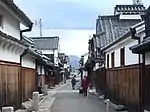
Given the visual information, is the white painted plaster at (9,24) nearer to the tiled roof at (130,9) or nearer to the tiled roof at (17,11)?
the tiled roof at (17,11)

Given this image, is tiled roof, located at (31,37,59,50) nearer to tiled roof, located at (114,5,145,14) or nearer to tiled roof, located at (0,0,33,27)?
tiled roof, located at (114,5,145,14)

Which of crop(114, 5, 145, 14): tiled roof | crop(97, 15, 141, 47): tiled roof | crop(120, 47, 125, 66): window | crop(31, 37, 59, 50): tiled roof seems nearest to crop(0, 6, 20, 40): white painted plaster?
crop(120, 47, 125, 66): window

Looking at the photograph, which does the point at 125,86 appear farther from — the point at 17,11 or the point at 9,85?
the point at 17,11

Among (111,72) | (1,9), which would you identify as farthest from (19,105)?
(111,72)

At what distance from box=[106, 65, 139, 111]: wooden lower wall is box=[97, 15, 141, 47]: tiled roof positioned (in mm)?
16619

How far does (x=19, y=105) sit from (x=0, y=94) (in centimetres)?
460

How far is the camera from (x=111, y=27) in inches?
1783

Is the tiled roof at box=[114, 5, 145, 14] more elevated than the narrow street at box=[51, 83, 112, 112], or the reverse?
the tiled roof at box=[114, 5, 145, 14]

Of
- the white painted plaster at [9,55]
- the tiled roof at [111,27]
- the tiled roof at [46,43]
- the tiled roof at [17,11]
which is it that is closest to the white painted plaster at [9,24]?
the tiled roof at [17,11]

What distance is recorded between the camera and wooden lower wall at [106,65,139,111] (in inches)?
717

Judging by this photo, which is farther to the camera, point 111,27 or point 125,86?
point 111,27

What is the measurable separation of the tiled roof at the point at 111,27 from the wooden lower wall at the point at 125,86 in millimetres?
16619

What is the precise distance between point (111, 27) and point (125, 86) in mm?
24791

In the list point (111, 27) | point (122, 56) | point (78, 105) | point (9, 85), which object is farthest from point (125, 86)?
point (111, 27)
